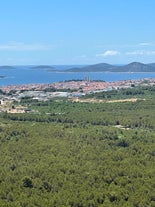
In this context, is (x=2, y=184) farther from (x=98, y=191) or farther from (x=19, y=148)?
(x=19, y=148)

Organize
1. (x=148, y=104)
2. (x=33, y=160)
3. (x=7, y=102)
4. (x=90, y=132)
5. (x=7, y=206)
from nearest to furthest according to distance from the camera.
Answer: (x=7, y=206)
(x=33, y=160)
(x=90, y=132)
(x=148, y=104)
(x=7, y=102)

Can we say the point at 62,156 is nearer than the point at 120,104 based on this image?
Yes

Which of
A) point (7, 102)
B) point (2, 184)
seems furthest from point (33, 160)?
point (7, 102)

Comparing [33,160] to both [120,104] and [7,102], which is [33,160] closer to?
[120,104]

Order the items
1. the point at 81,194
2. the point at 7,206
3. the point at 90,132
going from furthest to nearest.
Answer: the point at 90,132 < the point at 81,194 < the point at 7,206

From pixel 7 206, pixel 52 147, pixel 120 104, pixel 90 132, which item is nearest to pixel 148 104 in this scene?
pixel 120 104

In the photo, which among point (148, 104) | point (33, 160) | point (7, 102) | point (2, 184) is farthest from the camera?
point (7, 102)
